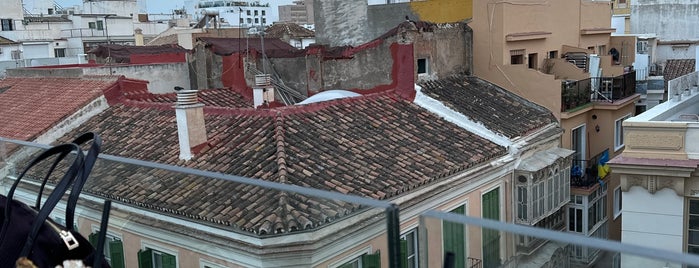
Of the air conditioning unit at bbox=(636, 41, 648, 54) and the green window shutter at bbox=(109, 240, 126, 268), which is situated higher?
the air conditioning unit at bbox=(636, 41, 648, 54)

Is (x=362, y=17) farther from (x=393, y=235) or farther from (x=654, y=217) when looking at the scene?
(x=393, y=235)

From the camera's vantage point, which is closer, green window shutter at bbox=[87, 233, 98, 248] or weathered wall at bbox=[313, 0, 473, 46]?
green window shutter at bbox=[87, 233, 98, 248]

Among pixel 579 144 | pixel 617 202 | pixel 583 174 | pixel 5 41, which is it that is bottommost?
pixel 617 202

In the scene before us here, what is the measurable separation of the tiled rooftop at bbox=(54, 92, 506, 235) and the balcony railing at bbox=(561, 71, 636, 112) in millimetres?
4050

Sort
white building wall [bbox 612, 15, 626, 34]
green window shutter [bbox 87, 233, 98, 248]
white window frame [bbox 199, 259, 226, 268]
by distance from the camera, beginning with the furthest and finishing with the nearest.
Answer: white building wall [bbox 612, 15, 626, 34] → white window frame [bbox 199, 259, 226, 268] → green window shutter [bbox 87, 233, 98, 248]

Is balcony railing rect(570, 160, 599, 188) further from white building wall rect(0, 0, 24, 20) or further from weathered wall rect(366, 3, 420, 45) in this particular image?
white building wall rect(0, 0, 24, 20)

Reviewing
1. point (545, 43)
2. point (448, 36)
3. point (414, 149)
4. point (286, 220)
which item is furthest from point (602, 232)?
point (286, 220)

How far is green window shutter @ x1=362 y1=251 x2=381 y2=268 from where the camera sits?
12.4ft

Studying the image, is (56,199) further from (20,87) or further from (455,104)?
(20,87)

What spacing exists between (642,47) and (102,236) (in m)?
20.6

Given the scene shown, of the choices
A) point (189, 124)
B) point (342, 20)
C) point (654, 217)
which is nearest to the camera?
point (654, 217)

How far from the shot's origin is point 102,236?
11.2 ft

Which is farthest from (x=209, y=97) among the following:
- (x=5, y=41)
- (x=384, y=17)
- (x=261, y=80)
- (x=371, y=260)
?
(x=5, y=41)

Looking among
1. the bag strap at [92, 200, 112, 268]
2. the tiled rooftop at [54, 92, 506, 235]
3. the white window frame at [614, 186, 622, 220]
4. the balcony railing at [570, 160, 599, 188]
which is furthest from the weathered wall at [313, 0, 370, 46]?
the bag strap at [92, 200, 112, 268]
